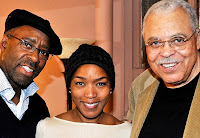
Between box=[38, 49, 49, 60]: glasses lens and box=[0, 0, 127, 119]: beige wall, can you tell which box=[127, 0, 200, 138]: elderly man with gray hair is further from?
box=[0, 0, 127, 119]: beige wall

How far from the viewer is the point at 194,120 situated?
1.65 m

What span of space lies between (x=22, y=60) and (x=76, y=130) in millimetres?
724

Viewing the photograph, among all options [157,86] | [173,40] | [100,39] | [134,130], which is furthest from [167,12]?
[100,39]

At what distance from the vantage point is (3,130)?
2.02 metres

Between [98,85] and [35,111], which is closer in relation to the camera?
[98,85]

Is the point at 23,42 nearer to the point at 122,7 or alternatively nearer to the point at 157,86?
the point at 157,86

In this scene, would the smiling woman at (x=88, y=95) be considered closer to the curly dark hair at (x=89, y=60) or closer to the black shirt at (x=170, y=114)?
the curly dark hair at (x=89, y=60)

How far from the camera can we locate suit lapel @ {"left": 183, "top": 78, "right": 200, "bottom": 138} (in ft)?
5.30

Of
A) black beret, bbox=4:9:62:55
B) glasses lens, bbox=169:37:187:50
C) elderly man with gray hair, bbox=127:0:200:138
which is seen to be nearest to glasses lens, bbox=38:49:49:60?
black beret, bbox=4:9:62:55

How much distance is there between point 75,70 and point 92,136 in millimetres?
482

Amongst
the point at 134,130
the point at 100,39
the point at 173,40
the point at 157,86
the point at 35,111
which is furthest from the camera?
the point at 100,39

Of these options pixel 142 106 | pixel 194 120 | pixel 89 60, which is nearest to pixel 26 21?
pixel 89 60

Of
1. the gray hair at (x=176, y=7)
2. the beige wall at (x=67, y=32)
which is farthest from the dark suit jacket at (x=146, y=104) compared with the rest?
the beige wall at (x=67, y=32)

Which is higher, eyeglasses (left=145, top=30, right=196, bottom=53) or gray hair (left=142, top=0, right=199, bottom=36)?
gray hair (left=142, top=0, right=199, bottom=36)
